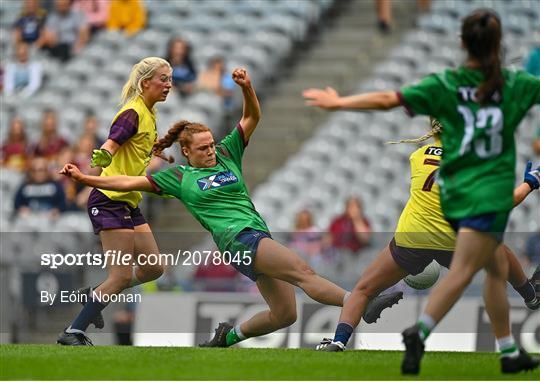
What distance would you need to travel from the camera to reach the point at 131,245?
34.3 ft

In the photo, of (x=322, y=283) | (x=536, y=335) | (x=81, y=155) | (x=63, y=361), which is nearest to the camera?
(x=63, y=361)

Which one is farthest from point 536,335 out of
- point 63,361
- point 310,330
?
point 63,361

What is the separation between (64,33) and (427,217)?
11937 mm

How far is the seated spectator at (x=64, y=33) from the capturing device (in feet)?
68.2

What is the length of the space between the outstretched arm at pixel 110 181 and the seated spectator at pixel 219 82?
9.05 meters

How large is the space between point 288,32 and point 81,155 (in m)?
4.41

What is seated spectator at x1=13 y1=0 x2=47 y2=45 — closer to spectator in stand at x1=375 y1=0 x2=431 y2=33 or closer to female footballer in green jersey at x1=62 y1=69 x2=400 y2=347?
spectator in stand at x1=375 y1=0 x2=431 y2=33

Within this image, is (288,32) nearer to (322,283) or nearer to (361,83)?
(361,83)

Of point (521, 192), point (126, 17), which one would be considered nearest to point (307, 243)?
point (521, 192)

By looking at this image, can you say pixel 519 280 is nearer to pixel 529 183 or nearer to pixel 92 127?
pixel 529 183

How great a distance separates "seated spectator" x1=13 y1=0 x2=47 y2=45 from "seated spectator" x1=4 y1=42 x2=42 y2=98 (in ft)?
0.93

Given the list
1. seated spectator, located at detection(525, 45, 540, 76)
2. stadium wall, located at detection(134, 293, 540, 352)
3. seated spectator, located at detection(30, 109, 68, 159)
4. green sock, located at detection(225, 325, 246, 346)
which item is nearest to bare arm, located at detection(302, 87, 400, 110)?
green sock, located at detection(225, 325, 246, 346)

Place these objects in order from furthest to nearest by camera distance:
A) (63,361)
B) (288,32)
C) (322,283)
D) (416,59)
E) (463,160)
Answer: (288,32) → (416,59) → (322,283) → (63,361) → (463,160)

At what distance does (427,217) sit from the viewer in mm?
9938
